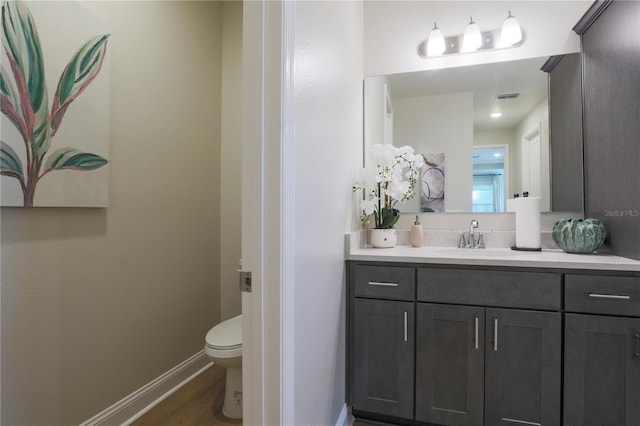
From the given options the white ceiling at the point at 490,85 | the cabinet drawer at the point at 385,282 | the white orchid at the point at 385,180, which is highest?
the white ceiling at the point at 490,85

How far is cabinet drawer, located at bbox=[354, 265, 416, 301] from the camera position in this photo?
1.54m

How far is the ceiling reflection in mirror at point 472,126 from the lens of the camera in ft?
6.35

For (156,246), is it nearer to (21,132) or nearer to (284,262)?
(21,132)

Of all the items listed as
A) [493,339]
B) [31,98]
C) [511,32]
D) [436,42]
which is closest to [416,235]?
[493,339]

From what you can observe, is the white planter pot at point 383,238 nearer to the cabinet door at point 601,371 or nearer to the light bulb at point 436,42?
the cabinet door at point 601,371

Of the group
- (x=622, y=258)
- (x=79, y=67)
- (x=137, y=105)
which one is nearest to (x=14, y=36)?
(x=79, y=67)

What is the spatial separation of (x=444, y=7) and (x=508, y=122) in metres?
0.85

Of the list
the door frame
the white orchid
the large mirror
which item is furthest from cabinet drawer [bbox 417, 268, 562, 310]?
the door frame

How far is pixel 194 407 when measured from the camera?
183 cm

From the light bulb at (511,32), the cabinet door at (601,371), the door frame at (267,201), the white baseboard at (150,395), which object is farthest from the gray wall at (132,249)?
the cabinet door at (601,371)

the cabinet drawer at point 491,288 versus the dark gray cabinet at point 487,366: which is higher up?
the cabinet drawer at point 491,288

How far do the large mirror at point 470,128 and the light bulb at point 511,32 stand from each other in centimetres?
13

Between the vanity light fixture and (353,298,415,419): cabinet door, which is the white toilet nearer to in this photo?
(353,298,415,419): cabinet door

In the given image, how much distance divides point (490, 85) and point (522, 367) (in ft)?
5.27
